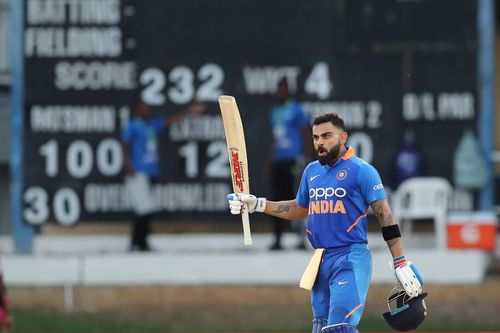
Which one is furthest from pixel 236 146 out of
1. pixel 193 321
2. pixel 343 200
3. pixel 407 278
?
pixel 193 321

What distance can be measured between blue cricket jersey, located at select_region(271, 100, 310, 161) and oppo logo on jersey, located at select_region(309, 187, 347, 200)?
23.4 feet

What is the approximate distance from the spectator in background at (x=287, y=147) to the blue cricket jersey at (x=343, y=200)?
7.06 meters

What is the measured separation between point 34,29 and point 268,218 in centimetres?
351

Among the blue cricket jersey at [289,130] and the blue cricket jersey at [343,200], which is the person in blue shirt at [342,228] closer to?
the blue cricket jersey at [343,200]

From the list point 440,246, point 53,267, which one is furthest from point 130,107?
point 440,246

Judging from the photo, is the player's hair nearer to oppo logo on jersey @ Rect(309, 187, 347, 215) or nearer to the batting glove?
oppo logo on jersey @ Rect(309, 187, 347, 215)

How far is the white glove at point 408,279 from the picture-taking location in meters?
10.1

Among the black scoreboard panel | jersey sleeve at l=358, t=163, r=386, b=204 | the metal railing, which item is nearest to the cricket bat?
jersey sleeve at l=358, t=163, r=386, b=204

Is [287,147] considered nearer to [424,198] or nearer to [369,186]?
[424,198]

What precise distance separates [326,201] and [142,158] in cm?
774

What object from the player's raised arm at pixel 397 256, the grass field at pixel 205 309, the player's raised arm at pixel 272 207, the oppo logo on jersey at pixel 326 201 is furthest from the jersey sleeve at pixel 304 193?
the grass field at pixel 205 309

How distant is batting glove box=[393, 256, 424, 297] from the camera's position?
10.1 metres

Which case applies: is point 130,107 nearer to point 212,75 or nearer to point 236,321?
point 212,75

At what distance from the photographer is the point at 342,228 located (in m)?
10.2
